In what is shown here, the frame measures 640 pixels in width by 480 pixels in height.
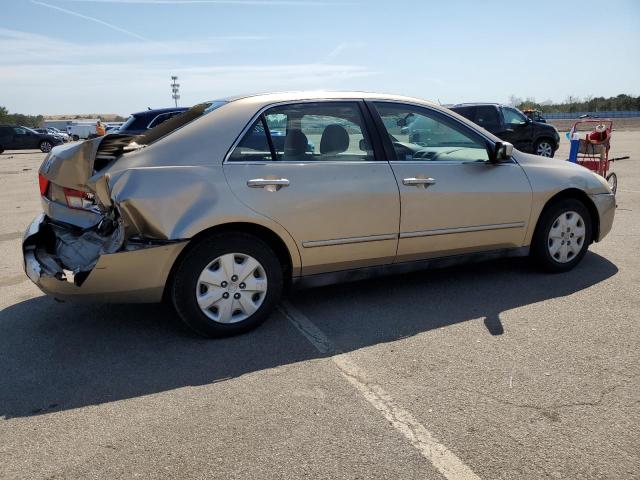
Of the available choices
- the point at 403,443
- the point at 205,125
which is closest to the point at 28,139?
the point at 205,125

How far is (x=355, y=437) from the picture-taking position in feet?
8.64

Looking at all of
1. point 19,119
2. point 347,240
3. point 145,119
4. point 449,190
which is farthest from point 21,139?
point 19,119

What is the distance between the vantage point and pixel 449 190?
4.41m

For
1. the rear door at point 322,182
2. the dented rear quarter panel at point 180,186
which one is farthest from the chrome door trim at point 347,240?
the dented rear quarter panel at point 180,186

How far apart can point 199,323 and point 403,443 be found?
168 cm

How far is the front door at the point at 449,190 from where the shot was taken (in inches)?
169

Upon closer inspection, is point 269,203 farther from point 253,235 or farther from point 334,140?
point 334,140

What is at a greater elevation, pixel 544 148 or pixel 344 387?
pixel 544 148

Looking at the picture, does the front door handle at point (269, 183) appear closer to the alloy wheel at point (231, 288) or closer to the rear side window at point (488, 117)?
the alloy wheel at point (231, 288)

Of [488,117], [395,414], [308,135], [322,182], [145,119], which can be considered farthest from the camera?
[488,117]

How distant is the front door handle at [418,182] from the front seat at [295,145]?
2.63ft

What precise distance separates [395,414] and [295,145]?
2030 mm

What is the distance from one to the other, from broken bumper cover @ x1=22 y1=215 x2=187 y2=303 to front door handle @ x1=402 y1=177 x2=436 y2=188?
1.72m

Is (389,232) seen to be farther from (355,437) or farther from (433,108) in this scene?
(355,437)
